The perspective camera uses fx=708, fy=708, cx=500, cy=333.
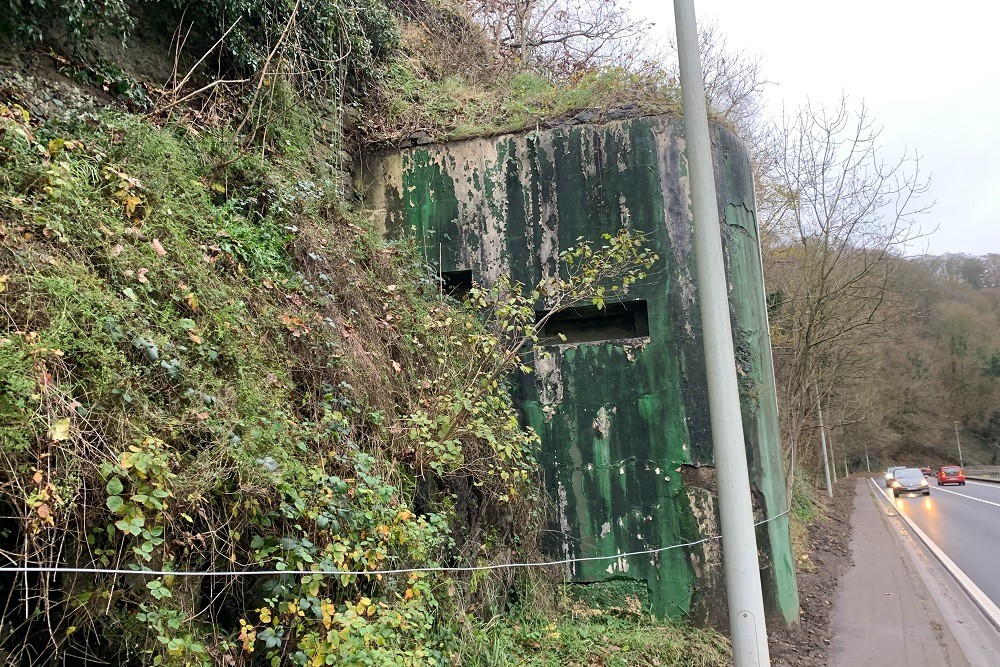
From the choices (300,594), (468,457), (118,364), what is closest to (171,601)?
(300,594)

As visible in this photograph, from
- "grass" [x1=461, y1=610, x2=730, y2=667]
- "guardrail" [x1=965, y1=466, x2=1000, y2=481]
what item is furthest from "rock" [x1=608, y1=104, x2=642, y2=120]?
"guardrail" [x1=965, y1=466, x2=1000, y2=481]

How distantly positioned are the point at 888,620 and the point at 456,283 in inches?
261

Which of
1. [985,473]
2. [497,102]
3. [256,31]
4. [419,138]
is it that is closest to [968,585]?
[497,102]

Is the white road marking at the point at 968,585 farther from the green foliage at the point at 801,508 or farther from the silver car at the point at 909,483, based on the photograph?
the silver car at the point at 909,483

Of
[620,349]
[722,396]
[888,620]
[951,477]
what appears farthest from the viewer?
[951,477]

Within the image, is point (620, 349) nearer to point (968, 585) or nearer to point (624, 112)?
point (624, 112)

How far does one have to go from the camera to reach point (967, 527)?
19078mm

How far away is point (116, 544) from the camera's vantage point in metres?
3.10

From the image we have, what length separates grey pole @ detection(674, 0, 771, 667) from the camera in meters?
4.11

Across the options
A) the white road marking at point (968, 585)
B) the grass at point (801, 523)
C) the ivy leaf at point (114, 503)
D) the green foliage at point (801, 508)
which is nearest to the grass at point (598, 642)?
the ivy leaf at point (114, 503)

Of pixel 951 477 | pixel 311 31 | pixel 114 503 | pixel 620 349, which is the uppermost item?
pixel 311 31

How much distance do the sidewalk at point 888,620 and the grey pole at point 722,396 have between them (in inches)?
146

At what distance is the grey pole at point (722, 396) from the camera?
4105 millimetres

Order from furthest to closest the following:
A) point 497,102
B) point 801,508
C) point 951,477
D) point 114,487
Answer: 1. point 951,477
2. point 801,508
3. point 497,102
4. point 114,487
